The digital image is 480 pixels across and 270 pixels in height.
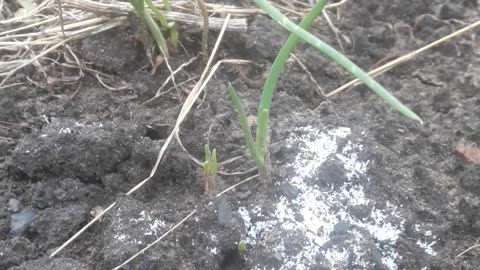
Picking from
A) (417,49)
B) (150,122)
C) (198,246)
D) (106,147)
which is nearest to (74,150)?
(106,147)

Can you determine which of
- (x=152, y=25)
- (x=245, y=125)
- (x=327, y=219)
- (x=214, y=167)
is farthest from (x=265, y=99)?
(x=152, y=25)

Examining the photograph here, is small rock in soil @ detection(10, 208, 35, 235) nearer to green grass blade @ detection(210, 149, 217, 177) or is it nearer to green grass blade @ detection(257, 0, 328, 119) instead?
green grass blade @ detection(210, 149, 217, 177)

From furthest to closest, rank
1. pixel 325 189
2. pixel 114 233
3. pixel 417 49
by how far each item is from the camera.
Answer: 1. pixel 417 49
2. pixel 325 189
3. pixel 114 233

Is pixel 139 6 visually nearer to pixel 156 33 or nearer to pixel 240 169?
pixel 156 33

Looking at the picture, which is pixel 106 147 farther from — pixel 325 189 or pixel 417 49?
pixel 417 49

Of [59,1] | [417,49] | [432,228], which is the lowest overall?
[432,228]

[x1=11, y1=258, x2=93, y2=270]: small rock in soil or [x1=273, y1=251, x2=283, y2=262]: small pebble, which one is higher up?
[x1=11, y1=258, x2=93, y2=270]: small rock in soil

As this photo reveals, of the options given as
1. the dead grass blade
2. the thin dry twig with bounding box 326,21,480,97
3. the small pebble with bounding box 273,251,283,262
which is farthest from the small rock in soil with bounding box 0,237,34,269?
the thin dry twig with bounding box 326,21,480,97

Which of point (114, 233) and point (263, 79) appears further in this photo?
point (263, 79)
